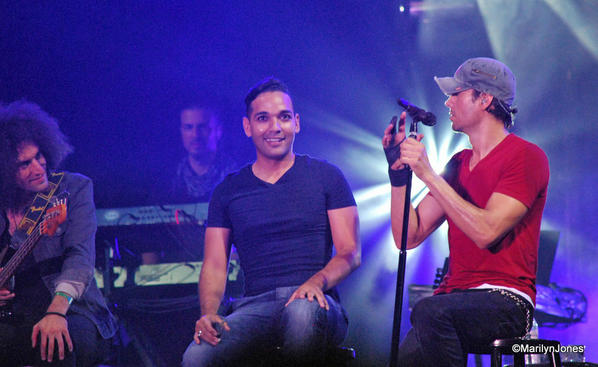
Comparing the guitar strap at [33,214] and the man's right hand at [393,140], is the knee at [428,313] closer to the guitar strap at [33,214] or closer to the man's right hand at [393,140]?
the man's right hand at [393,140]

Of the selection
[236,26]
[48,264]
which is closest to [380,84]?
[236,26]

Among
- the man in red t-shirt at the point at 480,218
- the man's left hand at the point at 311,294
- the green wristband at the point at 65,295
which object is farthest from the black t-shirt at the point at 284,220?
the green wristband at the point at 65,295

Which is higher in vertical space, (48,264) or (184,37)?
(184,37)

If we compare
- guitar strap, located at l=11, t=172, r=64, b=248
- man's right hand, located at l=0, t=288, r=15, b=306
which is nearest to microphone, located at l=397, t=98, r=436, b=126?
guitar strap, located at l=11, t=172, r=64, b=248

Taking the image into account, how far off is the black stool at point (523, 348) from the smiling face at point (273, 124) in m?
1.50

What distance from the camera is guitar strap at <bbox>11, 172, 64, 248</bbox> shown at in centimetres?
296

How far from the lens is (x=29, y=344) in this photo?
9.14 ft

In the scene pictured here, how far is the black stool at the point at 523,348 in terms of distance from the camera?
6.68 ft

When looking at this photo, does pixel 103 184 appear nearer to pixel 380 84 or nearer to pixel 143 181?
pixel 143 181

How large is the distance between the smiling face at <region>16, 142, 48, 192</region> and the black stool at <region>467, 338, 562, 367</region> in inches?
96.6

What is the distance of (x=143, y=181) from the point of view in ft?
19.7

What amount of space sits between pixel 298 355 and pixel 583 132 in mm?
4417

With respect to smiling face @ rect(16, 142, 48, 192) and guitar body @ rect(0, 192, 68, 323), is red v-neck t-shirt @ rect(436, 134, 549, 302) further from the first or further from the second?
smiling face @ rect(16, 142, 48, 192)

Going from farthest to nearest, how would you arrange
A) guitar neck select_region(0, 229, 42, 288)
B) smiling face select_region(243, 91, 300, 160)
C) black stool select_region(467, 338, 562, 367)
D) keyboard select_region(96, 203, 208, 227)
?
1. keyboard select_region(96, 203, 208, 227)
2. smiling face select_region(243, 91, 300, 160)
3. guitar neck select_region(0, 229, 42, 288)
4. black stool select_region(467, 338, 562, 367)
